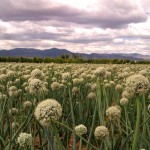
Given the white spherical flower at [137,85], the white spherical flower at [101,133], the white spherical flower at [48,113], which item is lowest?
the white spherical flower at [101,133]

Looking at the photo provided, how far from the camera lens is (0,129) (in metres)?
4.87

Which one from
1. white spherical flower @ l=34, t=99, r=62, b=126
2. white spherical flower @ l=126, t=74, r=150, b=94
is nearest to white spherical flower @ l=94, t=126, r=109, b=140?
white spherical flower @ l=126, t=74, r=150, b=94

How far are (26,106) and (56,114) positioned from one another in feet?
8.85

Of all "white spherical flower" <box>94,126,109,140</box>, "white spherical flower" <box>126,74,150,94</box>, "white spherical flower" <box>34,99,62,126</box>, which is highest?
"white spherical flower" <box>126,74,150,94</box>

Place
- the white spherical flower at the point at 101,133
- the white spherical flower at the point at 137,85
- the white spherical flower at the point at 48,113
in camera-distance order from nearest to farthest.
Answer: the white spherical flower at the point at 48,113 < the white spherical flower at the point at 137,85 < the white spherical flower at the point at 101,133

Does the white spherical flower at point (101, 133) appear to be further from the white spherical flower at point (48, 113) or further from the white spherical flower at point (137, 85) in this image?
the white spherical flower at point (48, 113)

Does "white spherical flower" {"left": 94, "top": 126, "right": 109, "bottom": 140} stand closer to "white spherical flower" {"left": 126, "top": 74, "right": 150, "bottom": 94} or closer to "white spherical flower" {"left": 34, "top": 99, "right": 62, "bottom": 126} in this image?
"white spherical flower" {"left": 126, "top": 74, "right": 150, "bottom": 94}

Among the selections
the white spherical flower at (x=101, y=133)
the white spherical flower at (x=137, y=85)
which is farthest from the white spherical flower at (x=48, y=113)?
the white spherical flower at (x=101, y=133)

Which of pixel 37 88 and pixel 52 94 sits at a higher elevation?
pixel 37 88

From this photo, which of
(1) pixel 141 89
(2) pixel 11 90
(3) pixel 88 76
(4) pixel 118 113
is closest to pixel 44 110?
(1) pixel 141 89

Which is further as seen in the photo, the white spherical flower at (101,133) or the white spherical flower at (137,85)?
the white spherical flower at (101,133)

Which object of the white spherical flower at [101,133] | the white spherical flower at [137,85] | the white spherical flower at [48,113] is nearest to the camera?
the white spherical flower at [48,113]

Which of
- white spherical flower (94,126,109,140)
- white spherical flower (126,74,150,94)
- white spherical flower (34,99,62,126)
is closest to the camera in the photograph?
white spherical flower (34,99,62,126)

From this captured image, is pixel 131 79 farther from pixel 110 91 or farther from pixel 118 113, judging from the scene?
pixel 110 91
